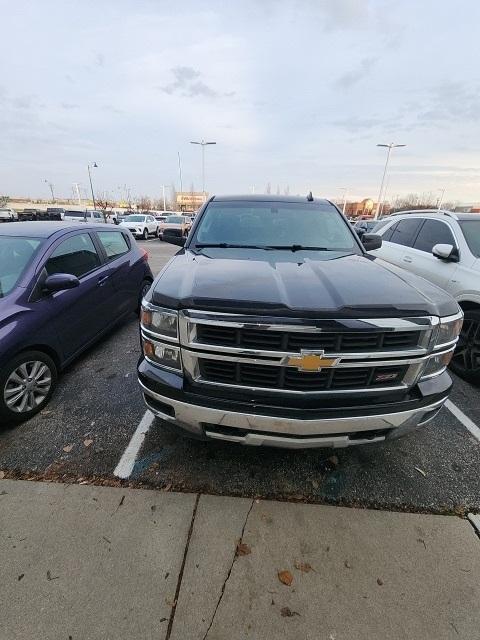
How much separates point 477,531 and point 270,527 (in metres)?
1.30

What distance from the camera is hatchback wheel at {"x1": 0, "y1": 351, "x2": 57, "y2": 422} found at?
275cm

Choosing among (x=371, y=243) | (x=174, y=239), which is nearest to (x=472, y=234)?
(x=371, y=243)

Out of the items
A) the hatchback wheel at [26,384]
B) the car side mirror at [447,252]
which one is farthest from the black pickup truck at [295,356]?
the car side mirror at [447,252]

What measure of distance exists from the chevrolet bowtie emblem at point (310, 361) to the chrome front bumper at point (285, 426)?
298mm

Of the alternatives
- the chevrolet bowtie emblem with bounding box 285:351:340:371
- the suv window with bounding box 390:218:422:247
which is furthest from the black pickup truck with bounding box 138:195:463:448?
the suv window with bounding box 390:218:422:247

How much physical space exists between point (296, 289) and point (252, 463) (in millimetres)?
1408

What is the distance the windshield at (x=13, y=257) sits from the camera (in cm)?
308

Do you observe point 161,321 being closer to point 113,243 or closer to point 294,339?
point 294,339

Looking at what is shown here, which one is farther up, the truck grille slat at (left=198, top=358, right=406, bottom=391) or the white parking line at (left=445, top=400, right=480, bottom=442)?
the truck grille slat at (left=198, top=358, right=406, bottom=391)

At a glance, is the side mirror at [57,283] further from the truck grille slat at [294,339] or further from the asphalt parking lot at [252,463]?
the truck grille slat at [294,339]

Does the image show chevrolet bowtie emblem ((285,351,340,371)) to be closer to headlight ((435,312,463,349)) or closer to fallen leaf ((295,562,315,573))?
headlight ((435,312,463,349))

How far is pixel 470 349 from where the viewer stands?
152 inches

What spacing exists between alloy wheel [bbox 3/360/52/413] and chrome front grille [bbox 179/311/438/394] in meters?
1.85

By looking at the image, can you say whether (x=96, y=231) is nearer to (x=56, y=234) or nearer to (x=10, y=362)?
(x=56, y=234)
